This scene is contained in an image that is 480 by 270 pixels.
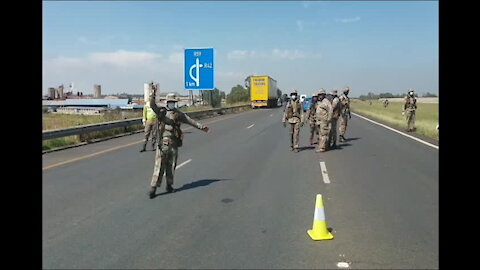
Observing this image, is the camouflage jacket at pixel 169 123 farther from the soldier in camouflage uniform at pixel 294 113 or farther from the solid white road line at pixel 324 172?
the soldier in camouflage uniform at pixel 294 113

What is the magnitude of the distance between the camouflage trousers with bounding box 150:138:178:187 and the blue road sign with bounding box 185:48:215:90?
19.3 m

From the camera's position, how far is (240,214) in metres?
6.18

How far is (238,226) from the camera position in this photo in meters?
5.57

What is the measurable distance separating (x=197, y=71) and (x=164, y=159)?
19894mm

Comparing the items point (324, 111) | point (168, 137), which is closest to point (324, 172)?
point (168, 137)

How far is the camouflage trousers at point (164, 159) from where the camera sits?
7.52 meters

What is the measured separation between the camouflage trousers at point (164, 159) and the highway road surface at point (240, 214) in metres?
0.37

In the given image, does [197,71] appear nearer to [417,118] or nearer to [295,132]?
[295,132]

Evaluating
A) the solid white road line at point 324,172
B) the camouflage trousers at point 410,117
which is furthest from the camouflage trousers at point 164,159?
the camouflage trousers at point 410,117

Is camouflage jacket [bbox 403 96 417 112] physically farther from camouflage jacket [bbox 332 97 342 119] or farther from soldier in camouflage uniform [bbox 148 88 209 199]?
soldier in camouflage uniform [bbox 148 88 209 199]

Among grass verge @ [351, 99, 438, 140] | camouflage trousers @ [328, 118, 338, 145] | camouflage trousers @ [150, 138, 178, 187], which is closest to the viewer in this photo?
camouflage trousers @ [150, 138, 178, 187]

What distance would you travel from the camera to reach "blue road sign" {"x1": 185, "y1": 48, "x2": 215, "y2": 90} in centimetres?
2683

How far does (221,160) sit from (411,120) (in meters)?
13.1

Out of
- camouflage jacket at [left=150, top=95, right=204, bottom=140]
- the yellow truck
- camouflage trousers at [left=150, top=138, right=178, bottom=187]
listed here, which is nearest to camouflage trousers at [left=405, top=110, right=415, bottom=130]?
camouflage jacket at [left=150, top=95, right=204, bottom=140]
